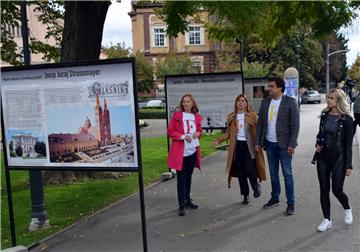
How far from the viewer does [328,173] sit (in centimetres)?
581

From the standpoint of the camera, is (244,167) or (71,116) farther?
(244,167)

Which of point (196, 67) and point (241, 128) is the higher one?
point (196, 67)

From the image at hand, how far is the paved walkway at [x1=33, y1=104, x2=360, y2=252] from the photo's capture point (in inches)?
211

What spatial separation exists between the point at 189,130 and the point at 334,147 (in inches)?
84.0

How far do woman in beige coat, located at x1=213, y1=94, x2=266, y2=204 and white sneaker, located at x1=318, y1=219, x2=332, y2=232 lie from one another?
1.60 m

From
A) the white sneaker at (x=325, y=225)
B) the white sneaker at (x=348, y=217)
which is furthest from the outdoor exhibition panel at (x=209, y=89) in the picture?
the white sneaker at (x=325, y=225)

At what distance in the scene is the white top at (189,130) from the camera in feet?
22.8

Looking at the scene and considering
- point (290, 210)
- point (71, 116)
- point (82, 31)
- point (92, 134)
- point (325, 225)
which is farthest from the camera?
point (82, 31)

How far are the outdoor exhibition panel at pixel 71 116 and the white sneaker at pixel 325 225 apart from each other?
2447mm

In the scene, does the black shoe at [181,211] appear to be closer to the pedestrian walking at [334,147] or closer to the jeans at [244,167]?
the jeans at [244,167]

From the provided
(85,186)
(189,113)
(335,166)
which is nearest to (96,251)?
(189,113)

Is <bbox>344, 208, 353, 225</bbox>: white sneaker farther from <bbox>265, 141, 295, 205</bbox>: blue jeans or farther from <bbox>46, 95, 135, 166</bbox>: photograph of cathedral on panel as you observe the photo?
<bbox>46, 95, 135, 166</bbox>: photograph of cathedral on panel

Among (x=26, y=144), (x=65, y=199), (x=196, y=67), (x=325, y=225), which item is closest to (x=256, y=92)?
(x=65, y=199)

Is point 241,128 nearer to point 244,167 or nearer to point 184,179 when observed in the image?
point 244,167
